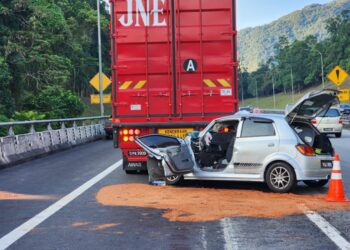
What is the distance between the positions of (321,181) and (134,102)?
420cm

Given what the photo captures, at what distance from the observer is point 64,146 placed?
852 inches

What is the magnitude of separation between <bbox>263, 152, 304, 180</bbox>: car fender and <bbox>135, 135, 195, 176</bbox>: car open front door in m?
1.38

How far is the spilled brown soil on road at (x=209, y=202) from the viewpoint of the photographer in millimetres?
7695

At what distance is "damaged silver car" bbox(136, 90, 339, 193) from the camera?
9.46 m

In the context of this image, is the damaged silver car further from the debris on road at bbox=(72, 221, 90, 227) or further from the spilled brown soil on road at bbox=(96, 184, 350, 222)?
the debris on road at bbox=(72, 221, 90, 227)

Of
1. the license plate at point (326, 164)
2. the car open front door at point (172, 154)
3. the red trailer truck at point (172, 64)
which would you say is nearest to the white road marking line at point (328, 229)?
the license plate at point (326, 164)

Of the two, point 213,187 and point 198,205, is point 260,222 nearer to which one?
point 198,205

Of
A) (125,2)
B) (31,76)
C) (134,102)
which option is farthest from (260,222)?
(31,76)

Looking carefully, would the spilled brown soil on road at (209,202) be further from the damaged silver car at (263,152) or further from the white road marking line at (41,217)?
the white road marking line at (41,217)

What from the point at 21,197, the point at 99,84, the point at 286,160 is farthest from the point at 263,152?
the point at 99,84

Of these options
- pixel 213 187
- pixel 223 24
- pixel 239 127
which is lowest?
pixel 213 187

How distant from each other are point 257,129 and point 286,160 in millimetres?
866

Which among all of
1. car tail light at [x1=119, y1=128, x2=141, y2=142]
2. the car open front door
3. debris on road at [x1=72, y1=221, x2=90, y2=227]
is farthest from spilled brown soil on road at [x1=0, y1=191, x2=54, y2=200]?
car tail light at [x1=119, y1=128, x2=141, y2=142]

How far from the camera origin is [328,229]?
21.9ft
